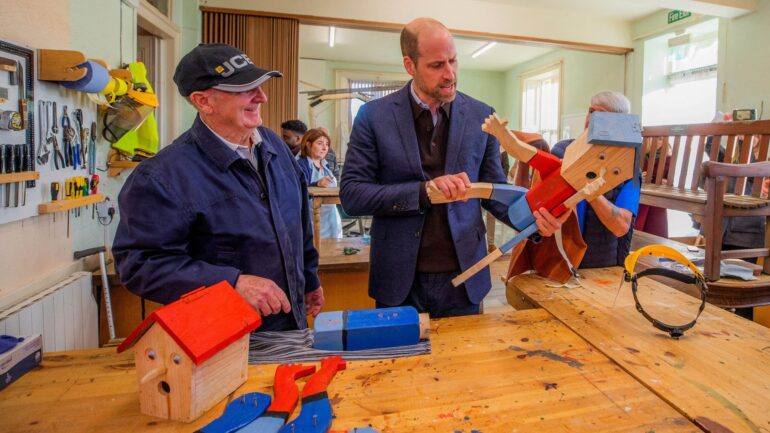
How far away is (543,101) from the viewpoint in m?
9.80

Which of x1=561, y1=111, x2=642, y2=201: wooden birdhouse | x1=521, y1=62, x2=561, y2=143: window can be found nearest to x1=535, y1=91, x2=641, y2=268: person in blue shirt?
x1=561, y1=111, x2=642, y2=201: wooden birdhouse

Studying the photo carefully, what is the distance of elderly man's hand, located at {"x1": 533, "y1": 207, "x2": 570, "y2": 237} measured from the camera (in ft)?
3.96

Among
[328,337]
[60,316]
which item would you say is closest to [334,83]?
[60,316]

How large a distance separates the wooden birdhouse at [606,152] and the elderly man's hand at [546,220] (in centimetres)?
9

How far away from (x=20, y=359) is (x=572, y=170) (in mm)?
1325

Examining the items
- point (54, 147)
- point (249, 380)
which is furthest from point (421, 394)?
point (54, 147)

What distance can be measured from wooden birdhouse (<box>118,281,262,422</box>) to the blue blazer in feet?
2.23

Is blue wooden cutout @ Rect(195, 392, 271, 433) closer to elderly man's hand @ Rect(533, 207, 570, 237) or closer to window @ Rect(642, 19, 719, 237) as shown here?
elderly man's hand @ Rect(533, 207, 570, 237)

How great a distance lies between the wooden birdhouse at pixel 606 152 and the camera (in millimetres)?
1100

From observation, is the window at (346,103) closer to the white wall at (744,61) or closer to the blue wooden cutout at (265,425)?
the white wall at (744,61)

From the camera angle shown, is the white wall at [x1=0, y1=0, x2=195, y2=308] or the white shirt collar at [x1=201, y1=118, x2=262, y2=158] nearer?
the white shirt collar at [x1=201, y1=118, x2=262, y2=158]

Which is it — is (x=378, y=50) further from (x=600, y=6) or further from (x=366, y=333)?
(x=366, y=333)

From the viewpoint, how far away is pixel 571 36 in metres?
6.18

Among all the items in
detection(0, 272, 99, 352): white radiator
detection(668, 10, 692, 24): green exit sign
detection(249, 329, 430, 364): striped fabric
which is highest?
detection(668, 10, 692, 24): green exit sign
